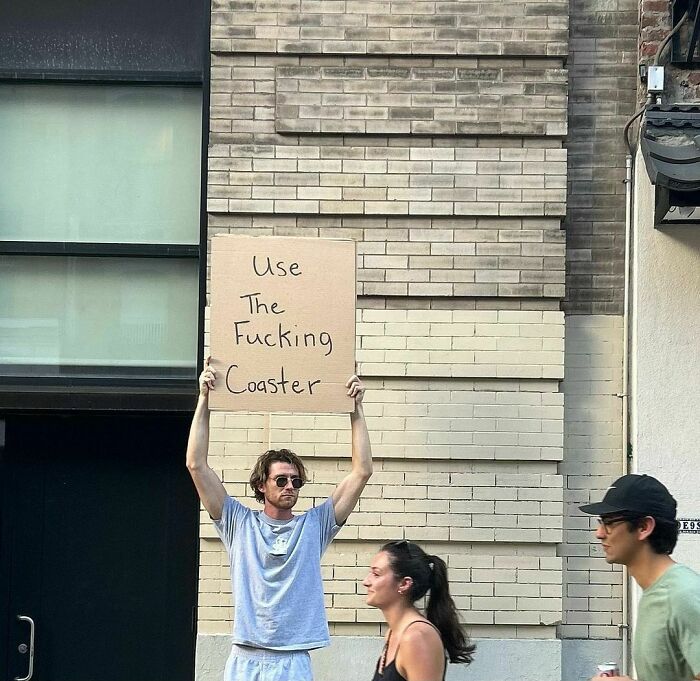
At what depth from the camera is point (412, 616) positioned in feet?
13.5

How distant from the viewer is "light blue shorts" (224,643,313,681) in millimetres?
5324

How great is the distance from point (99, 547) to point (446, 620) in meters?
3.65

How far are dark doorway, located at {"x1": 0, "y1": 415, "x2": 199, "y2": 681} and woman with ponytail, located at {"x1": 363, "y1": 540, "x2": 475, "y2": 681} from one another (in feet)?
10.6

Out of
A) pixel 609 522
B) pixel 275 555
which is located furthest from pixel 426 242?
pixel 609 522

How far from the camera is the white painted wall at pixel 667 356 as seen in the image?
6840mm

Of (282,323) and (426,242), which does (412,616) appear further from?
(426,242)

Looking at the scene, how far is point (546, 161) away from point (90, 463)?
3323mm

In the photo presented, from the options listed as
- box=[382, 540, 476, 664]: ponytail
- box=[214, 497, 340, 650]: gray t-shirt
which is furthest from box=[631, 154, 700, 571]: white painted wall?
box=[382, 540, 476, 664]: ponytail

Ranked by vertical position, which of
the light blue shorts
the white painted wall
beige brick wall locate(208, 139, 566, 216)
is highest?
beige brick wall locate(208, 139, 566, 216)

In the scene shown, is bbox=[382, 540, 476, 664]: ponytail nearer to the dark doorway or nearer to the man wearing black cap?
the man wearing black cap

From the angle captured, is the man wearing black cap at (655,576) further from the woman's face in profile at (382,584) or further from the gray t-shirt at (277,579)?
the gray t-shirt at (277,579)

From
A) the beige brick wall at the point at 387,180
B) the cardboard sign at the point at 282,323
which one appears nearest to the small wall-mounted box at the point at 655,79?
the beige brick wall at the point at 387,180

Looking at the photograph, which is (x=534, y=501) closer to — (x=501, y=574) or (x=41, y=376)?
(x=501, y=574)

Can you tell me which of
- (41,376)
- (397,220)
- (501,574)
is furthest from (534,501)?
(41,376)
